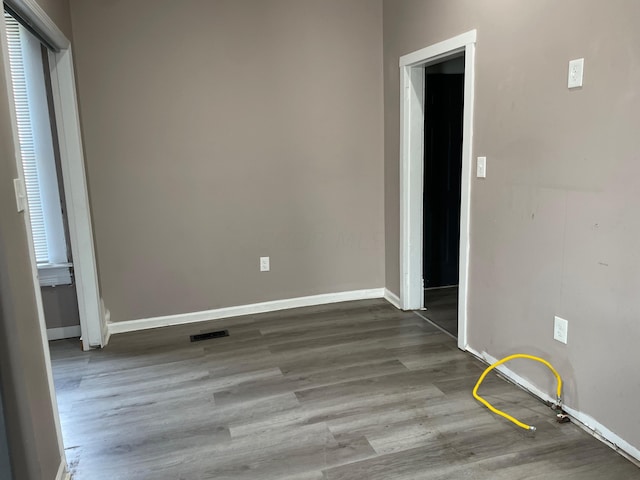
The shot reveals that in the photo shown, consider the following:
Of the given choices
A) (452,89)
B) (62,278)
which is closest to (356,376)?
(62,278)

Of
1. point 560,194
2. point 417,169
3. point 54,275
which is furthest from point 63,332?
point 560,194

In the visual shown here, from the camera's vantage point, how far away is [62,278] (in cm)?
344

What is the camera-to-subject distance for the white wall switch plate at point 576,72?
2.09 m

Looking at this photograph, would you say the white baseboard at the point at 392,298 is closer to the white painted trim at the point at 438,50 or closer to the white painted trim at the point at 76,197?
the white painted trim at the point at 438,50

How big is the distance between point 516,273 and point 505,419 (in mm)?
773

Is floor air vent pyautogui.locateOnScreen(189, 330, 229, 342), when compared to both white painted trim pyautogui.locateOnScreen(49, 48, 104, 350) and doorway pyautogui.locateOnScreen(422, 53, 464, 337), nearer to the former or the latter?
white painted trim pyautogui.locateOnScreen(49, 48, 104, 350)

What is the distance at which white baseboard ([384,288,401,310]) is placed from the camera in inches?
157

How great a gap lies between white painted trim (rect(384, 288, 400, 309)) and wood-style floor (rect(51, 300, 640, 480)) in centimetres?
44

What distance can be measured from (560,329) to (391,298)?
6.05ft

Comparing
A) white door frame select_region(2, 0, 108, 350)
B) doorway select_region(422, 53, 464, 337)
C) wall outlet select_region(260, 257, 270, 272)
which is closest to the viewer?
white door frame select_region(2, 0, 108, 350)

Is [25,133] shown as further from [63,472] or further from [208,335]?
[63,472]

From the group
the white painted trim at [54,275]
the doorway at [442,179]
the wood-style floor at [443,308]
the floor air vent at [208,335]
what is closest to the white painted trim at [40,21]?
the white painted trim at [54,275]

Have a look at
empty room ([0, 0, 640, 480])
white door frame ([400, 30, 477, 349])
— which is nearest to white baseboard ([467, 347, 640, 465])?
empty room ([0, 0, 640, 480])

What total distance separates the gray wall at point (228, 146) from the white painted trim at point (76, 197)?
0.85ft
